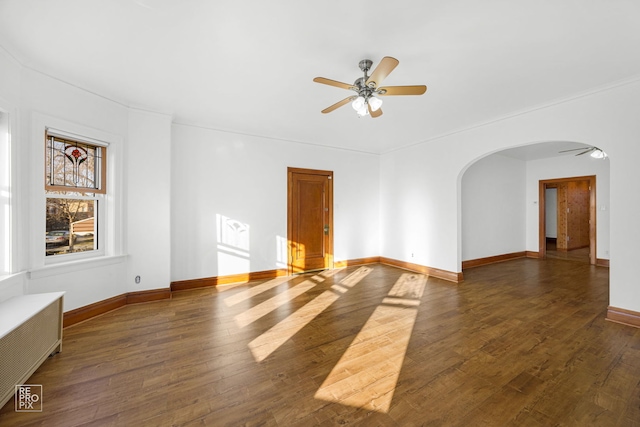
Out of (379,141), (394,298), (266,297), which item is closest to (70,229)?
(266,297)

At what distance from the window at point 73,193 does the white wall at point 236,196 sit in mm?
997

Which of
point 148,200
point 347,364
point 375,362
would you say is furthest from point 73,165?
point 375,362

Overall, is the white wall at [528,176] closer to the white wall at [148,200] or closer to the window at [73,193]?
the white wall at [148,200]

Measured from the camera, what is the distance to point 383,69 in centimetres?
209

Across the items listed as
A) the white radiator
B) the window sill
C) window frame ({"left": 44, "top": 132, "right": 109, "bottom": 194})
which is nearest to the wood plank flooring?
the white radiator

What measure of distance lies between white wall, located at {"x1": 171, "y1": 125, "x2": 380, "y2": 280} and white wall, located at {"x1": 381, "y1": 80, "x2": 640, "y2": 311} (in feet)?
4.22

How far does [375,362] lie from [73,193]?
4.00m

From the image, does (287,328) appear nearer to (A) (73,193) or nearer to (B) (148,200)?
(B) (148,200)

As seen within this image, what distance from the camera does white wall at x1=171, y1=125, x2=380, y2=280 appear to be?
14.1 feet

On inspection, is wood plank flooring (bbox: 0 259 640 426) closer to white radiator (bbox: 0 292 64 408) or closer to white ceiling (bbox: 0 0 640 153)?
white radiator (bbox: 0 292 64 408)

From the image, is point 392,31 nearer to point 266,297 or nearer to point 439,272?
point 266,297

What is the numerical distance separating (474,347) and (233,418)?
2267 millimetres

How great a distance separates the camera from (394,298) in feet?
12.7

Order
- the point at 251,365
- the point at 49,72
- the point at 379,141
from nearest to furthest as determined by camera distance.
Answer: the point at 251,365
the point at 49,72
the point at 379,141
